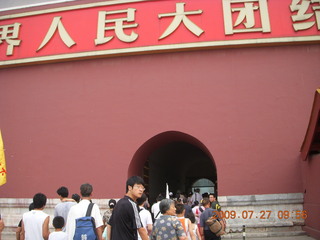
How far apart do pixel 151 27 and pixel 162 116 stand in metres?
2.22

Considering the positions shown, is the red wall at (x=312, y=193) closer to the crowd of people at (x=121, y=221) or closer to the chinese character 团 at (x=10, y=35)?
the crowd of people at (x=121, y=221)

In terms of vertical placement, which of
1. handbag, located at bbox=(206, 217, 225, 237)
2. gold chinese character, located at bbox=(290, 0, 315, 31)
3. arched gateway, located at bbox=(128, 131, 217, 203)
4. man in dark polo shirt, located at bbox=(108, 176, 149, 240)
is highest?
gold chinese character, located at bbox=(290, 0, 315, 31)

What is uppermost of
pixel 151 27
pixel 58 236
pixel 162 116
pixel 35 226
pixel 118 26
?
pixel 118 26

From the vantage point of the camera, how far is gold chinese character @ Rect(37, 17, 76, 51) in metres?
8.39

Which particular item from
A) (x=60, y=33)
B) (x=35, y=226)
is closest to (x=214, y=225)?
(x=35, y=226)

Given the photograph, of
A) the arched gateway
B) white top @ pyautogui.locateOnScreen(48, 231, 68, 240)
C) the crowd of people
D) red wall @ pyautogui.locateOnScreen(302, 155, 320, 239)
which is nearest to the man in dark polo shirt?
the crowd of people

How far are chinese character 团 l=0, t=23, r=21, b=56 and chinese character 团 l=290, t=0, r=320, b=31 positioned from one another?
22.8 feet

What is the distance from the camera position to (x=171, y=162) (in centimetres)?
1400

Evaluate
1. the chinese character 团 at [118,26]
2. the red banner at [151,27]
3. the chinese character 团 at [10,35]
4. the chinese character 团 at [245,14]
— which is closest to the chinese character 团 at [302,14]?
the red banner at [151,27]

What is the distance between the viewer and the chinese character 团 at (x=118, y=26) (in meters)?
8.13

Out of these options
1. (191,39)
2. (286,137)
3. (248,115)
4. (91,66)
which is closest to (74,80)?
(91,66)

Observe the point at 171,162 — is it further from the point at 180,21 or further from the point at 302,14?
the point at 302,14
